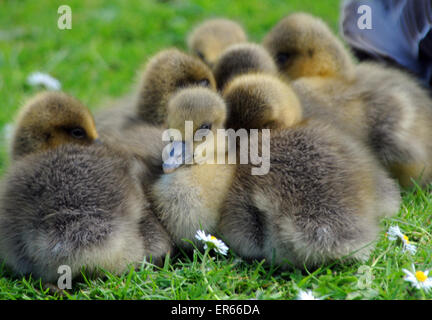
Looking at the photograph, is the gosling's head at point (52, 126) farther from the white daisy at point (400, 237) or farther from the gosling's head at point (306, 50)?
the white daisy at point (400, 237)

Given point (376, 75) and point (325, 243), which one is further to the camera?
point (376, 75)

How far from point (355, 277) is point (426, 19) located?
5.38 ft

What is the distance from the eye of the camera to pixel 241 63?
8.45 feet

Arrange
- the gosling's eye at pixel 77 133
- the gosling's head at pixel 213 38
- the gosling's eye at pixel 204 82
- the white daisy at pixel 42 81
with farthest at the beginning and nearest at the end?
the white daisy at pixel 42 81
the gosling's head at pixel 213 38
the gosling's eye at pixel 204 82
the gosling's eye at pixel 77 133

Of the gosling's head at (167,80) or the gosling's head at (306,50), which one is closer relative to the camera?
the gosling's head at (167,80)

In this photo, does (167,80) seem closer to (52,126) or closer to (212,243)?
(52,126)

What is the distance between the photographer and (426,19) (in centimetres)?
302

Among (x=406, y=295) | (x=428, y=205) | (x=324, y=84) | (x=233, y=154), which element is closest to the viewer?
(x=406, y=295)

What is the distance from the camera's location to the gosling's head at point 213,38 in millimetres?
3238

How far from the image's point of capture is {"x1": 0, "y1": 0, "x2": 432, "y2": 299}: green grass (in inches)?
77.4

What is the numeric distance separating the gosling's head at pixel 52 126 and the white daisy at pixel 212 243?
2.02 ft

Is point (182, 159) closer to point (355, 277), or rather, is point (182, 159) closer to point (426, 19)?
point (355, 277)

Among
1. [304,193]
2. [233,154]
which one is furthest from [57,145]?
[304,193]

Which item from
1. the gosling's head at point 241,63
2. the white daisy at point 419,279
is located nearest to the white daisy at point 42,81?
the gosling's head at point 241,63
